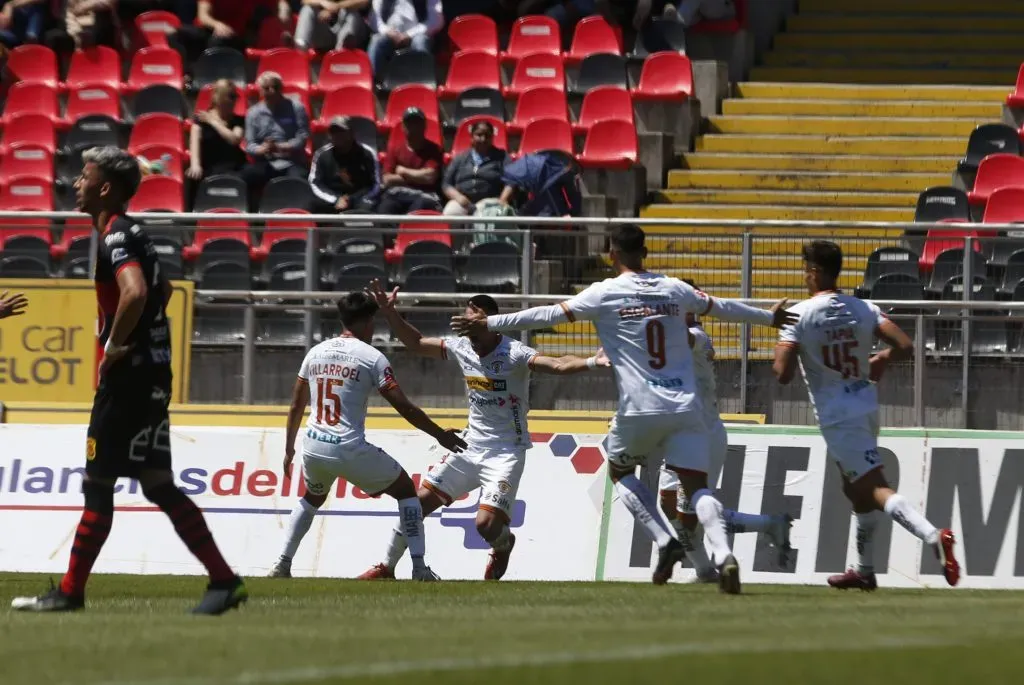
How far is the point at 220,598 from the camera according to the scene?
8.52m

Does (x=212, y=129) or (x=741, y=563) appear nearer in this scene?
(x=741, y=563)

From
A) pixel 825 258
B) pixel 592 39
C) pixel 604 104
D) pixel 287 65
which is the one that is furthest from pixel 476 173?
pixel 825 258

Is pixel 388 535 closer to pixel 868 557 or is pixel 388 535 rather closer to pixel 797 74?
pixel 868 557

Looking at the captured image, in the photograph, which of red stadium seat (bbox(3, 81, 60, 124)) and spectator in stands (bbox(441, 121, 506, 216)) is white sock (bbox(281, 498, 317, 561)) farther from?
red stadium seat (bbox(3, 81, 60, 124))

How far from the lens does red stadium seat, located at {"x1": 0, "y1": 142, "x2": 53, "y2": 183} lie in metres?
21.2

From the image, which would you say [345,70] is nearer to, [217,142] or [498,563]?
[217,142]

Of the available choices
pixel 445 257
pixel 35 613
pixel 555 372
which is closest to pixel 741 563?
pixel 555 372

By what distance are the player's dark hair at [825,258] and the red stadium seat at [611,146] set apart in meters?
8.69

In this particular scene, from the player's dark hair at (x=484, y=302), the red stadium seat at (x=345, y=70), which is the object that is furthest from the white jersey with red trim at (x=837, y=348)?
the red stadium seat at (x=345, y=70)

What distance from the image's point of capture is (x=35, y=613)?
8805 mm

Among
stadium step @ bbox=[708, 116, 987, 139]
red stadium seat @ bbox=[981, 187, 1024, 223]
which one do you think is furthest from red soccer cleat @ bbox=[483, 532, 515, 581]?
stadium step @ bbox=[708, 116, 987, 139]

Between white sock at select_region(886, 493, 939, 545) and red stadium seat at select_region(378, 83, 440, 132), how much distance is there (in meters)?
11.2

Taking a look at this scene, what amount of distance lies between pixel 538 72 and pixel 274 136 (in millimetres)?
3492

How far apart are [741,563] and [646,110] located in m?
8.07
